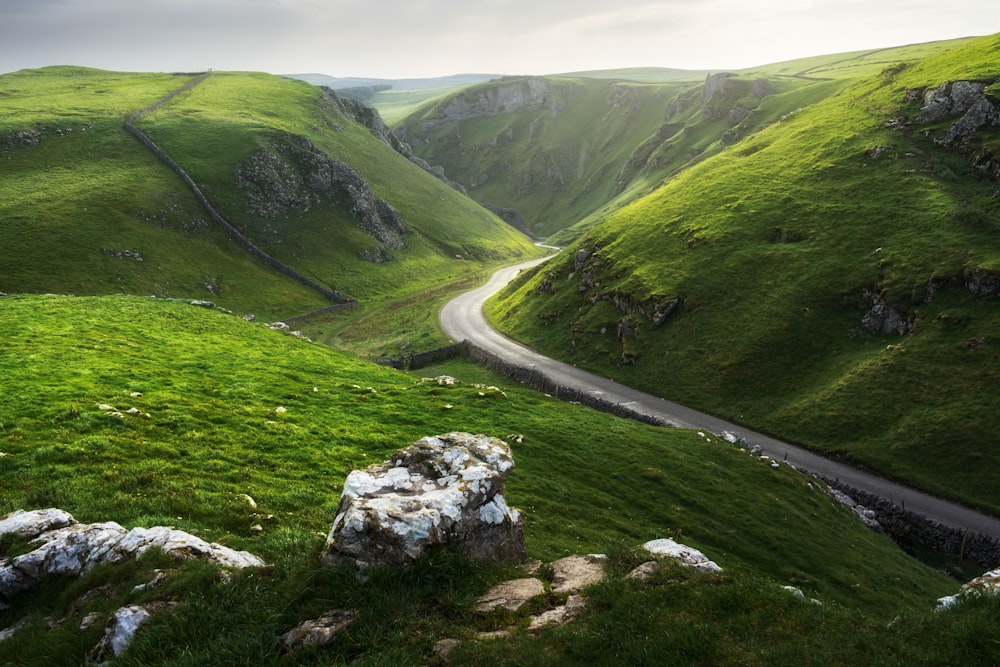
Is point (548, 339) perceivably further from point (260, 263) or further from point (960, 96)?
point (960, 96)

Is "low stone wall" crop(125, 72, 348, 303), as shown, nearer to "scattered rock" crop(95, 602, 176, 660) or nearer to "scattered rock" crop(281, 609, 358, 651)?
"scattered rock" crop(95, 602, 176, 660)

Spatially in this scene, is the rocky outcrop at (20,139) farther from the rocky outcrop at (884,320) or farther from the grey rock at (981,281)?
the grey rock at (981,281)

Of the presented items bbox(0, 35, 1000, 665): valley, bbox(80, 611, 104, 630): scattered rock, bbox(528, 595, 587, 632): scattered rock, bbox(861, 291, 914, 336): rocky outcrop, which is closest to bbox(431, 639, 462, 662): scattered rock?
bbox(0, 35, 1000, 665): valley

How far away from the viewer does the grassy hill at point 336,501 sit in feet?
35.9

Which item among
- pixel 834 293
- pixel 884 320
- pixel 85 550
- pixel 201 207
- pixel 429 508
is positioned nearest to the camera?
pixel 429 508

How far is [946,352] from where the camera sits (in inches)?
2122

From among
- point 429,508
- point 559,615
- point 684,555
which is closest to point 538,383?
point 684,555

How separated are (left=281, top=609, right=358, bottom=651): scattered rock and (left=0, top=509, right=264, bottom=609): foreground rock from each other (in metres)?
2.77

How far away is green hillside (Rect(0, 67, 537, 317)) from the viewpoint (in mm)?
88062

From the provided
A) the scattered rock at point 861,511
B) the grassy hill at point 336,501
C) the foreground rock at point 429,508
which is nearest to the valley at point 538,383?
the grassy hill at point 336,501

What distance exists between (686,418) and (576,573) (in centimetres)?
4884

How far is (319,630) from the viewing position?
10883 millimetres

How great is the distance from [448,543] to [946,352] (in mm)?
A: 61890

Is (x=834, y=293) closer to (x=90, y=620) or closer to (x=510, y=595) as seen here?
(x=510, y=595)
